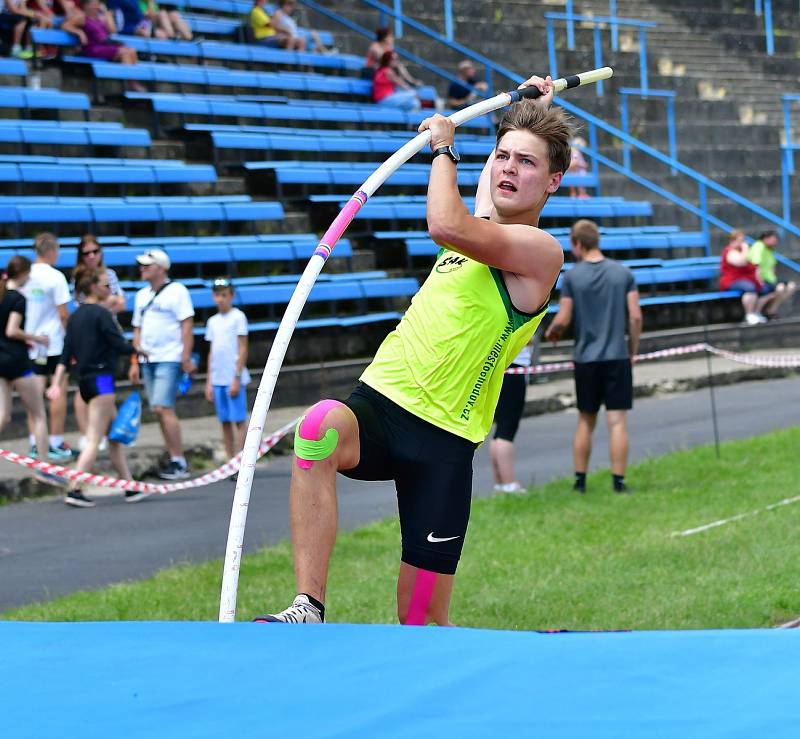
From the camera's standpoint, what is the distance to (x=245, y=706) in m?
3.42

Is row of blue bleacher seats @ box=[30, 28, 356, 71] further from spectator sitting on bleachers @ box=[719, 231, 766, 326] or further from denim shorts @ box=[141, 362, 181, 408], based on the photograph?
denim shorts @ box=[141, 362, 181, 408]

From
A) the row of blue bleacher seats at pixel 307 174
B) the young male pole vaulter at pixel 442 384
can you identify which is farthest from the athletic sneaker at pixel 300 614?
the row of blue bleacher seats at pixel 307 174

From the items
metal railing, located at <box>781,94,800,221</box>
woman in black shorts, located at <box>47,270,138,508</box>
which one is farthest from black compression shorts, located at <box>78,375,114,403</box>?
metal railing, located at <box>781,94,800,221</box>

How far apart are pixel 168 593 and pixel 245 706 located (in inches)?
175

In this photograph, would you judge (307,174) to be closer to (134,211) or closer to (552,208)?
(134,211)

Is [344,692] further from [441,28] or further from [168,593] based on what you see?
[441,28]

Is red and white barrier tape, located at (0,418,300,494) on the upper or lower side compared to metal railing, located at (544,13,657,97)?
lower

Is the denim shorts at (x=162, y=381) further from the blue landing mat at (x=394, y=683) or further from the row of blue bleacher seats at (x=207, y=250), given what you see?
the blue landing mat at (x=394, y=683)

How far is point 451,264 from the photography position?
194 inches

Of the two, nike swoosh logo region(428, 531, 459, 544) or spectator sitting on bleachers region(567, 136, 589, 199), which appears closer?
nike swoosh logo region(428, 531, 459, 544)

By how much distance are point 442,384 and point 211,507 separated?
6421 mm

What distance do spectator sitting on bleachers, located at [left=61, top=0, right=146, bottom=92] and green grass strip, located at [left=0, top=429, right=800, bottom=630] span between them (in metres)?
10.7

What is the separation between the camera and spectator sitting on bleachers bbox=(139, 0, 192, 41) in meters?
20.3

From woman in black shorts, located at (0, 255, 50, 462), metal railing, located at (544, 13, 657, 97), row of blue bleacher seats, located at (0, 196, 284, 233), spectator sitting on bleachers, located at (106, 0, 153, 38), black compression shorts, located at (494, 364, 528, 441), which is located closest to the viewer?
black compression shorts, located at (494, 364, 528, 441)
